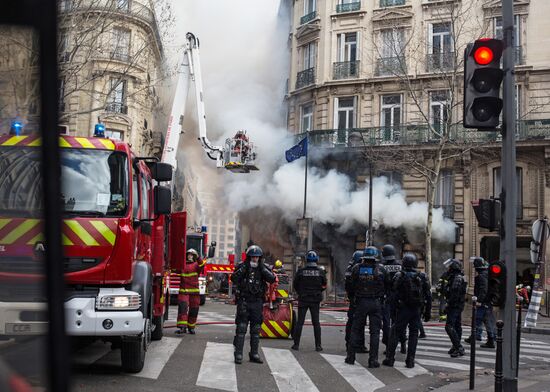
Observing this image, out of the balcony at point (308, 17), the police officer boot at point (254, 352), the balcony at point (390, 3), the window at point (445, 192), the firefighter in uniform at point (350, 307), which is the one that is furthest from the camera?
the balcony at point (308, 17)

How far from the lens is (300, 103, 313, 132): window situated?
1185 inches

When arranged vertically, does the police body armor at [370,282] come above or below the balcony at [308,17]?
below

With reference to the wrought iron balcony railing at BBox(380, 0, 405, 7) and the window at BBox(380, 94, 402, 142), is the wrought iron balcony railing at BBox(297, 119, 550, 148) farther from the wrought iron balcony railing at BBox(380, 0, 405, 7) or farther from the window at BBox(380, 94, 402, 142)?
the wrought iron balcony railing at BBox(380, 0, 405, 7)

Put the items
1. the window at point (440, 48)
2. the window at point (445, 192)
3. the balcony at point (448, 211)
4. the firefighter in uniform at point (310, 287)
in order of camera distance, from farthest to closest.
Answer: the window at point (445, 192)
the balcony at point (448, 211)
the window at point (440, 48)
the firefighter in uniform at point (310, 287)

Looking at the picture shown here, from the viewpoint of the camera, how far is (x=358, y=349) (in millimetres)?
9820

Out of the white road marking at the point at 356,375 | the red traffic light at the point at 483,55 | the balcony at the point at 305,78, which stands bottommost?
the white road marking at the point at 356,375

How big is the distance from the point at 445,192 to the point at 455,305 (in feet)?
59.0

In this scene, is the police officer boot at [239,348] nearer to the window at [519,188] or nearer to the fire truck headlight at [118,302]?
the fire truck headlight at [118,302]

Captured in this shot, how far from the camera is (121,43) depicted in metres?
17.0

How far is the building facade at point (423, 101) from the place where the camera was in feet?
83.8

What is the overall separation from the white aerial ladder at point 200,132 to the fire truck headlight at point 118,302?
7.13 meters

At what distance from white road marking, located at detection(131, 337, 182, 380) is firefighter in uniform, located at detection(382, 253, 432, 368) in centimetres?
309

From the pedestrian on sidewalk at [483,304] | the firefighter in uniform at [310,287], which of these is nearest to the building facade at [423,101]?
the pedestrian on sidewalk at [483,304]

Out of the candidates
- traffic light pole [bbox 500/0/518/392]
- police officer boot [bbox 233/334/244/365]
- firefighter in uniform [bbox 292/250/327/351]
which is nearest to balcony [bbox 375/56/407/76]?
firefighter in uniform [bbox 292/250/327/351]
